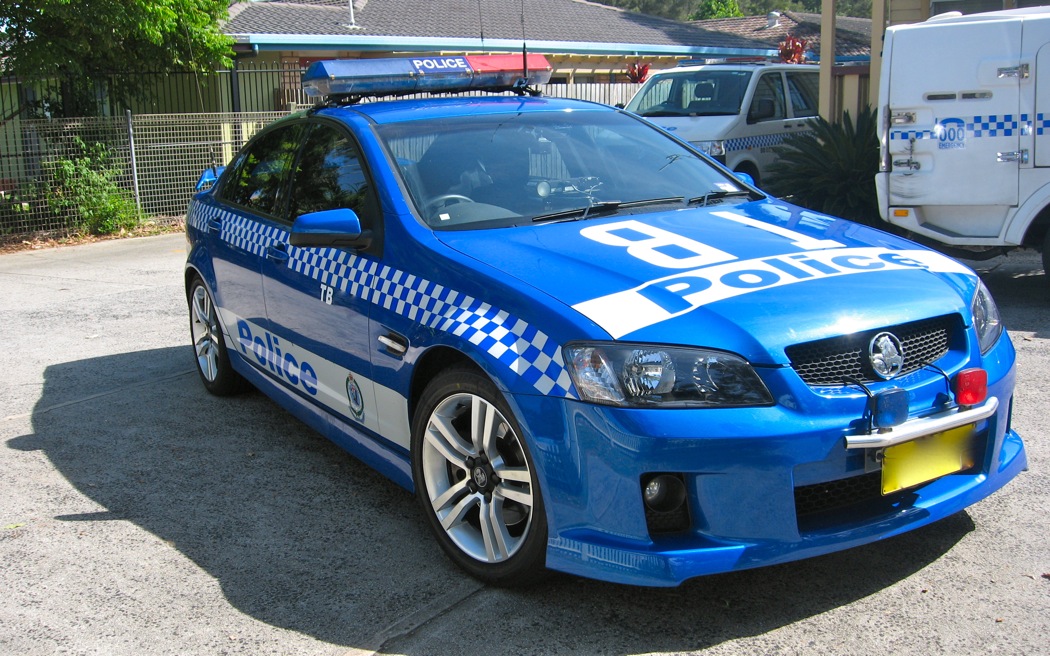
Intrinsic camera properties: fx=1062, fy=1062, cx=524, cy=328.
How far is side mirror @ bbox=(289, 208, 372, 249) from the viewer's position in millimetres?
4004

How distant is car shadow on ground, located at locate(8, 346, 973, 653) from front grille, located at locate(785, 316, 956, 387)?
741mm

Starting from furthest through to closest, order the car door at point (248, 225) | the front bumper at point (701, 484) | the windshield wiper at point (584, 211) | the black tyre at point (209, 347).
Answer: the black tyre at point (209, 347) < the car door at point (248, 225) < the windshield wiper at point (584, 211) < the front bumper at point (701, 484)

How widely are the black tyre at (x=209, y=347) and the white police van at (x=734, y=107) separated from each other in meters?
6.94

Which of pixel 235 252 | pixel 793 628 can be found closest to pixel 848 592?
pixel 793 628

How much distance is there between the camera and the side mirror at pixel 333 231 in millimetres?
4004

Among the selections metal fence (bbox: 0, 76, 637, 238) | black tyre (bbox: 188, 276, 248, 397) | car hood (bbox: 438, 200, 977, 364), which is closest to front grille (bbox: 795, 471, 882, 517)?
car hood (bbox: 438, 200, 977, 364)

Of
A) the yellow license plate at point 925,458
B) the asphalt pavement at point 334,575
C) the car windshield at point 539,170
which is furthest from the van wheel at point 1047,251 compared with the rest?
the yellow license plate at point 925,458

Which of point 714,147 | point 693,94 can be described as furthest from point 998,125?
point 693,94

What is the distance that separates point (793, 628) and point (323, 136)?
2.93 meters

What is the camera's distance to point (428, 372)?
12.3 feet

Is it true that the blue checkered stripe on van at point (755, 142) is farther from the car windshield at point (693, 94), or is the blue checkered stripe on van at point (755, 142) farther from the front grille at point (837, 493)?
the front grille at point (837, 493)

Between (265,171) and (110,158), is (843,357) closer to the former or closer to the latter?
(265,171)

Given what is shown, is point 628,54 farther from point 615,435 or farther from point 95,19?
point 615,435

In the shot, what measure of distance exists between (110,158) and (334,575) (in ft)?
39.0
